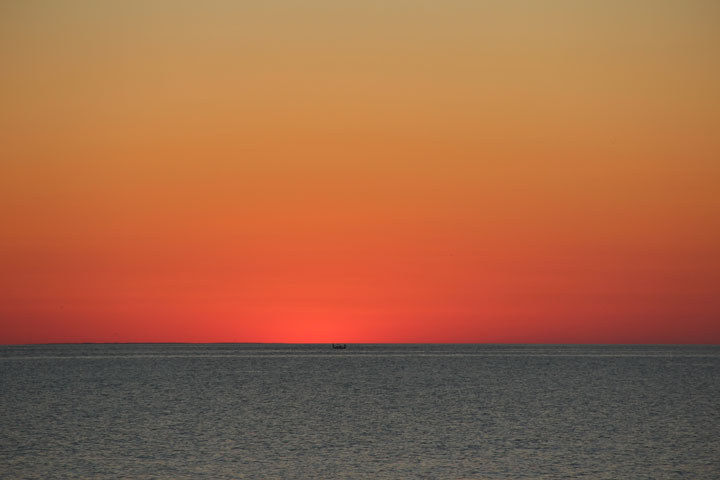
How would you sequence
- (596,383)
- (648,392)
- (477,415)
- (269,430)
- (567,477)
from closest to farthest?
(567,477), (269,430), (477,415), (648,392), (596,383)

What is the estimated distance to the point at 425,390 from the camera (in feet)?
148

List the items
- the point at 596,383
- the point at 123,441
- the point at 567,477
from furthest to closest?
the point at 596,383
the point at 123,441
the point at 567,477

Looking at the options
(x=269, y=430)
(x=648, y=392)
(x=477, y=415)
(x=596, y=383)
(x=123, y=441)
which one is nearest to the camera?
(x=123, y=441)

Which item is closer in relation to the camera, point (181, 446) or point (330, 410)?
point (181, 446)

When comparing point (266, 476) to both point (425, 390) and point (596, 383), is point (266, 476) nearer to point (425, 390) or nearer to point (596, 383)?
point (425, 390)

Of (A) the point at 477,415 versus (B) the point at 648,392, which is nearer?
(A) the point at 477,415

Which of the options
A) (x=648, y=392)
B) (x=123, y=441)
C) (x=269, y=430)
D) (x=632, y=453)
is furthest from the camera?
(x=648, y=392)

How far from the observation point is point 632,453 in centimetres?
2350

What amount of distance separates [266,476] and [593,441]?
10.8m

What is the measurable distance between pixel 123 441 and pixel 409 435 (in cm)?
868

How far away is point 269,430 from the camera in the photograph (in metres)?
28.4

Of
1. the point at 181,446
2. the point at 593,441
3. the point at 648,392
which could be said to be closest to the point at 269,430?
the point at 181,446

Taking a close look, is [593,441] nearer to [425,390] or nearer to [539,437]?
[539,437]

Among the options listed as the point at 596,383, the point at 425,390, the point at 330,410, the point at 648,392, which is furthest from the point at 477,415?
the point at 596,383
